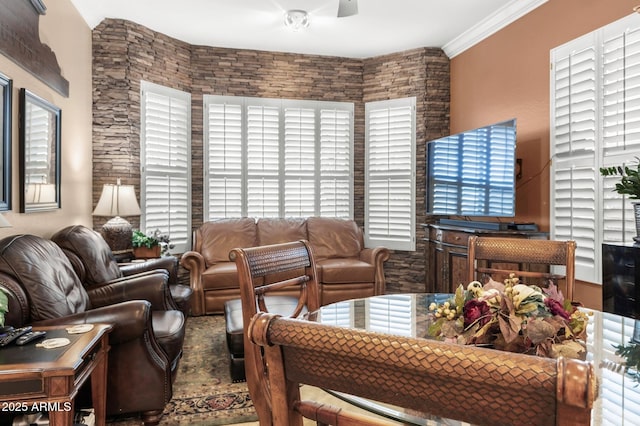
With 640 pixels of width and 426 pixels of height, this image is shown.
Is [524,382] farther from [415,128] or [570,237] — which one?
[415,128]

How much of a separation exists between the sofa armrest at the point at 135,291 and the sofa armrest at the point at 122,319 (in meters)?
0.83

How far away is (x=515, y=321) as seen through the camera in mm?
1110

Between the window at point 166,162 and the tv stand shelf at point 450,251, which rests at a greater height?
the window at point 166,162

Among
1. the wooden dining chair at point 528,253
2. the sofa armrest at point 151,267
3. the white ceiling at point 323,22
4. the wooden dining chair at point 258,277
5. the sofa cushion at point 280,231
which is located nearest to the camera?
the wooden dining chair at point 258,277

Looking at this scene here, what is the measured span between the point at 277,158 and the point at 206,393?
3.29 m

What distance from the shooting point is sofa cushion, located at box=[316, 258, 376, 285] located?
4562mm

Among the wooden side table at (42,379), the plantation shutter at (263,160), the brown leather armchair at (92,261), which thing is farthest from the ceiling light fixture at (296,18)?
the wooden side table at (42,379)

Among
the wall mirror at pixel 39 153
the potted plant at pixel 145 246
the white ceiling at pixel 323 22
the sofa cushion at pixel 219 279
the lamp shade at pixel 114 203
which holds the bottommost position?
the sofa cushion at pixel 219 279

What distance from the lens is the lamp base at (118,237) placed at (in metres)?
3.86

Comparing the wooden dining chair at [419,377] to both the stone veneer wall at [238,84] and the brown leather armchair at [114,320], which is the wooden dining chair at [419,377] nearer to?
the brown leather armchair at [114,320]

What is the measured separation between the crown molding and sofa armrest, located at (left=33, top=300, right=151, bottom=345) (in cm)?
399

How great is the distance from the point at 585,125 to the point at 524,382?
3.36m

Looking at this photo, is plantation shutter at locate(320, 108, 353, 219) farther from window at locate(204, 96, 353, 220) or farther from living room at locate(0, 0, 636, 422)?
living room at locate(0, 0, 636, 422)

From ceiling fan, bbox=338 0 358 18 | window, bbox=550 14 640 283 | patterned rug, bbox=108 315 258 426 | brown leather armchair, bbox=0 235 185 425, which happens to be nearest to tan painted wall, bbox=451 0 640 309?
window, bbox=550 14 640 283
